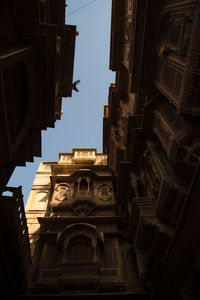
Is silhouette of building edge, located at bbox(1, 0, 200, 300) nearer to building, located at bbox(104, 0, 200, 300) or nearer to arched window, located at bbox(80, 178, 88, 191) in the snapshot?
building, located at bbox(104, 0, 200, 300)

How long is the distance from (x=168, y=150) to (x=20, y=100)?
7458mm

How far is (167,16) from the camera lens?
36.2 feet

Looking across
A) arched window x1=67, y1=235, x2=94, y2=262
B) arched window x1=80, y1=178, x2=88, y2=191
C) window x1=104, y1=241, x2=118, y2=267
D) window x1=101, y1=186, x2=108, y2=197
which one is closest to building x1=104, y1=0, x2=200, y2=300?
window x1=104, y1=241, x2=118, y2=267

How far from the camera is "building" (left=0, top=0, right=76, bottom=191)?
364 inches

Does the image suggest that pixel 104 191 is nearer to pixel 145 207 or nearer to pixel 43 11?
pixel 145 207

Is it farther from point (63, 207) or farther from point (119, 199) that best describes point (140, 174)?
point (63, 207)

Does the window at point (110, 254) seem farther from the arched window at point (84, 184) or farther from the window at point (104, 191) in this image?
the arched window at point (84, 184)

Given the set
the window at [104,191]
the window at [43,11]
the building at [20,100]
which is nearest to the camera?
the building at [20,100]

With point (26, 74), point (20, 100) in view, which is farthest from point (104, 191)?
point (26, 74)

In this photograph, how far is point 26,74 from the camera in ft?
35.6

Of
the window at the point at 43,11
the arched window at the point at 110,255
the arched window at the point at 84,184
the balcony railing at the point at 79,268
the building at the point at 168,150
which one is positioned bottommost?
the arched window at the point at 110,255

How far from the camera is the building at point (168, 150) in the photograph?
8781 millimetres

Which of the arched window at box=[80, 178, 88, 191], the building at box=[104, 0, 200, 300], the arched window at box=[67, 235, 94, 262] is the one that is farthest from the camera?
the arched window at box=[80, 178, 88, 191]

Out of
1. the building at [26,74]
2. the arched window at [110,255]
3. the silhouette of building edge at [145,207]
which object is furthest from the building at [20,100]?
the arched window at [110,255]
